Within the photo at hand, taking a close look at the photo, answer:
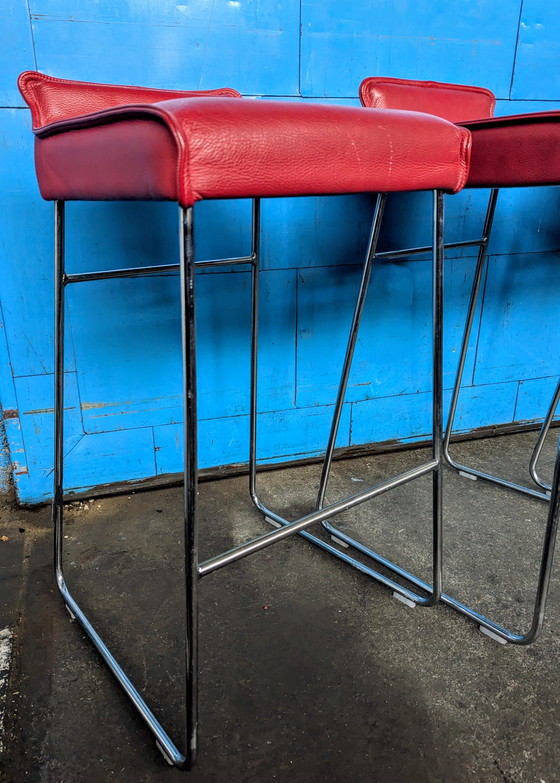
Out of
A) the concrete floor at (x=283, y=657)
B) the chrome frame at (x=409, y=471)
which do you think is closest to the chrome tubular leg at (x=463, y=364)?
the concrete floor at (x=283, y=657)

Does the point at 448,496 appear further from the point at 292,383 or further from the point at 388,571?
the point at 292,383

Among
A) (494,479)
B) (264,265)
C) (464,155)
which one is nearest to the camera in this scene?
(464,155)

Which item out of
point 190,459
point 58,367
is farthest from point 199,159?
point 58,367

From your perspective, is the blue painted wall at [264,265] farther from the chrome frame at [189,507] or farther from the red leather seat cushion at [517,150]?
the red leather seat cushion at [517,150]

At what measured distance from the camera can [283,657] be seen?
1.15 metres

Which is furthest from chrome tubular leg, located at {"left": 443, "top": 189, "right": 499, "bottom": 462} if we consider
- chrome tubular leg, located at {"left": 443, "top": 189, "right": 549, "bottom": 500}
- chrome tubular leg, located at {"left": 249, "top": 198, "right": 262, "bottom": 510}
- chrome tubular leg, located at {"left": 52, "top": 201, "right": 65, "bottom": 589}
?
chrome tubular leg, located at {"left": 52, "top": 201, "right": 65, "bottom": 589}

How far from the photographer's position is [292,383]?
1.83 metres

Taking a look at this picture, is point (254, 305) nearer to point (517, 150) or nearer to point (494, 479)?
point (517, 150)

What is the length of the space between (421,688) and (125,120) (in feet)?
3.48

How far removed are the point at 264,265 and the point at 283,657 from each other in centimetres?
104

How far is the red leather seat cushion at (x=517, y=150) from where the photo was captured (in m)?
1.03

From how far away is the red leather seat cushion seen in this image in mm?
1034

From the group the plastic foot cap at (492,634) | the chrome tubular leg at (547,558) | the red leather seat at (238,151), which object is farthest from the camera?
the plastic foot cap at (492,634)

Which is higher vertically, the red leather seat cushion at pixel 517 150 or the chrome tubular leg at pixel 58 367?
the red leather seat cushion at pixel 517 150
